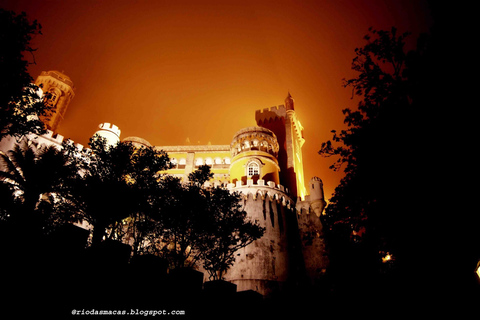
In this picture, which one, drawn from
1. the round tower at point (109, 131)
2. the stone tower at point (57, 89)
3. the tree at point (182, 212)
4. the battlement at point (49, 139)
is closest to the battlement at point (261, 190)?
the tree at point (182, 212)

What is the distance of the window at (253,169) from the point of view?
3553 centimetres

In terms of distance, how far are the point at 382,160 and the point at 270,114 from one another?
4491 centimetres

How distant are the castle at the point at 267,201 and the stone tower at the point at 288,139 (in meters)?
0.19

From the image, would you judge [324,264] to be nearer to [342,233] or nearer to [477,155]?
[342,233]

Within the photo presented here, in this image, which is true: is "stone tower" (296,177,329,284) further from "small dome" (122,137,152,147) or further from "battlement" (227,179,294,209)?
"small dome" (122,137,152,147)

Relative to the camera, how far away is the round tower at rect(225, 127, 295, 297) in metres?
25.7

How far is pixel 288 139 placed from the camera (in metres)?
50.3

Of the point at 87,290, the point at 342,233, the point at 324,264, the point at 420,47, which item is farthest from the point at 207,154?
the point at 87,290

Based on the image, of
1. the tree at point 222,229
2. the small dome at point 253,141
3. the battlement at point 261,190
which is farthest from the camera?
A: the small dome at point 253,141

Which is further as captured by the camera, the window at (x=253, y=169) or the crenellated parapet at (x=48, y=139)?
the window at (x=253, y=169)

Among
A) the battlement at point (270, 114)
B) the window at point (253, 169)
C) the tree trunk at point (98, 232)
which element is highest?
the battlement at point (270, 114)

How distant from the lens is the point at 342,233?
45.7 ft

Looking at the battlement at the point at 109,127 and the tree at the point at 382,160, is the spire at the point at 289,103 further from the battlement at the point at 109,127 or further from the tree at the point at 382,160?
the tree at the point at 382,160

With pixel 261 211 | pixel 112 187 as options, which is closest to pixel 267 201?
pixel 261 211
